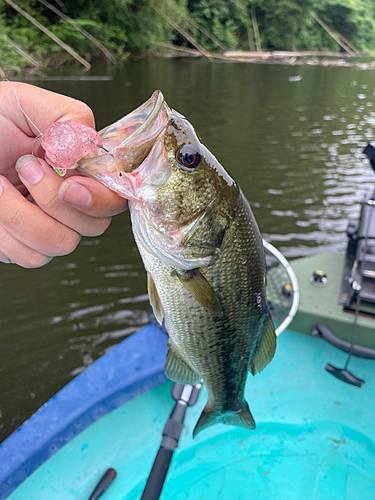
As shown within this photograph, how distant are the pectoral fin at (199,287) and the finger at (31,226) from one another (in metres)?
0.49

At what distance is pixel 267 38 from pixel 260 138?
33.9 m

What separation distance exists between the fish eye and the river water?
3.86 m

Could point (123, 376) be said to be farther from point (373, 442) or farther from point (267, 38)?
point (267, 38)

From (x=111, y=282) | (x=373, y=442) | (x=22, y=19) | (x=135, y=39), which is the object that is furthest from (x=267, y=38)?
(x=373, y=442)

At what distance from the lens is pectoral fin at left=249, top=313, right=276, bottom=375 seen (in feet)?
5.37

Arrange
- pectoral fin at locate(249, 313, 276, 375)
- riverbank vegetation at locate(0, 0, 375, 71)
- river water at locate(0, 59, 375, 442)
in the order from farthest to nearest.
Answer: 1. riverbank vegetation at locate(0, 0, 375, 71)
2. river water at locate(0, 59, 375, 442)
3. pectoral fin at locate(249, 313, 276, 375)

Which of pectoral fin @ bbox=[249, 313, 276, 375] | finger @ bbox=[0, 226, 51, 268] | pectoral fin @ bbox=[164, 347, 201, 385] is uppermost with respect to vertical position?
finger @ bbox=[0, 226, 51, 268]

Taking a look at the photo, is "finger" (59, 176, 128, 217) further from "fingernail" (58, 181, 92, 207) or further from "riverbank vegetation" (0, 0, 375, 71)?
"riverbank vegetation" (0, 0, 375, 71)

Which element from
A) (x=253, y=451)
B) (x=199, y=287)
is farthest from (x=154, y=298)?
(x=253, y=451)

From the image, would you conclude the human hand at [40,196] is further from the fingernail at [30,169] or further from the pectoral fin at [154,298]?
the pectoral fin at [154,298]

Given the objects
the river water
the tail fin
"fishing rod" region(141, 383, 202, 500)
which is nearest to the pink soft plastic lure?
the tail fin

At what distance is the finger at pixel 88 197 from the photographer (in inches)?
47.2

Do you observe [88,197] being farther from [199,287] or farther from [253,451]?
[253,451]

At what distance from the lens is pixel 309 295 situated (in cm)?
337
